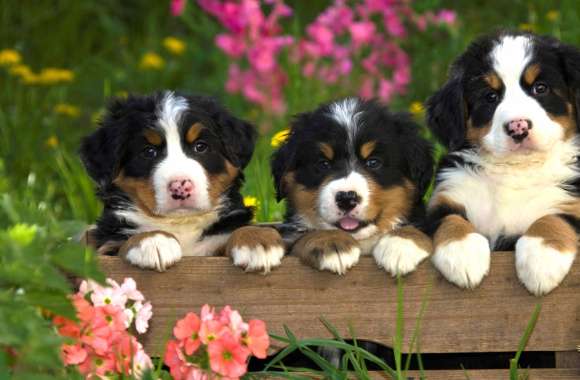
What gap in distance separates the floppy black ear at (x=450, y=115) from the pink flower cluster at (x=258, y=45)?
335cm

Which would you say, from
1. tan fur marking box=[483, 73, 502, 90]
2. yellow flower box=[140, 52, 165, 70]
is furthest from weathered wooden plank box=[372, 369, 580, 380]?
yellow flower box=[140, 52, 165, 70]

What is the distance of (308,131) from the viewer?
406 cm

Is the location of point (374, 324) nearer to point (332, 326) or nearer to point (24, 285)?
point (332, 326)

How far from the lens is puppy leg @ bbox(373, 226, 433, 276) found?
139 inches

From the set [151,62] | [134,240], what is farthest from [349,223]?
[151,62]

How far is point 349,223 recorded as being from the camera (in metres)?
3.86

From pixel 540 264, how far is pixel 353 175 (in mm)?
781

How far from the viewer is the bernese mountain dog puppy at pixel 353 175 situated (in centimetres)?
379

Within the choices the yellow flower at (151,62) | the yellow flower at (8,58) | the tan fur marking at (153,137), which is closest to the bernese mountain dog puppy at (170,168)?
the tan fur marking at (153,137)

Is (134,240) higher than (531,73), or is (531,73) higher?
(531,73)

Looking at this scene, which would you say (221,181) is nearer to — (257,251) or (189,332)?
(257,251)

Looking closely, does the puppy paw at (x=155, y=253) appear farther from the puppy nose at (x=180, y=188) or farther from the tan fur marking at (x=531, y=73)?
the tan fur marking at (x=531, y=73)

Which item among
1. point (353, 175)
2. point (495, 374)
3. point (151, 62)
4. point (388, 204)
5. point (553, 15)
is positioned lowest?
point (495, 374)

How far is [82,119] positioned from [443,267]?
597cm
